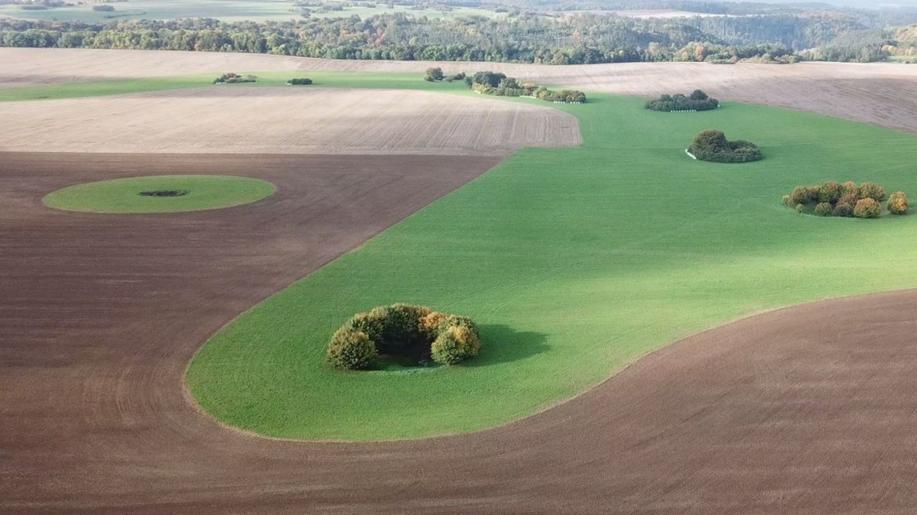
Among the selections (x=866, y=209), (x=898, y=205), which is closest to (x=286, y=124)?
(x=866, y=209)

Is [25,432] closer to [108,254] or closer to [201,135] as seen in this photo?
[108,254]

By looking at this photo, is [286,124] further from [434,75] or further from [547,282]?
[547,282]

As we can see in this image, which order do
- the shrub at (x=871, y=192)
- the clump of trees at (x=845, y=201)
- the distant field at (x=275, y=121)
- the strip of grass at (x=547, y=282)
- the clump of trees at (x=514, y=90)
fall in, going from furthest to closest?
1. the clump of trees at (x=514, y=90)
2. the distant field at (x=275, y=121)
3. the shrub at (x=871, y=192)
4. the clump of trees at (x=845, y=201)
5. the strip of grass at (x=547, y=282)

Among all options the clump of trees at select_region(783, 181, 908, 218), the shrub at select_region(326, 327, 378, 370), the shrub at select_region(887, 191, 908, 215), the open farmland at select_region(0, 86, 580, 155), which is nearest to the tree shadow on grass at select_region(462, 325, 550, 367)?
the shrub at select_region(326, 327, 378, 370)

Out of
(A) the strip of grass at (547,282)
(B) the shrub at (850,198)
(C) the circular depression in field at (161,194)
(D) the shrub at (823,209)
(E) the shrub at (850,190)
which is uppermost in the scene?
(E) the shrub at (850,190)

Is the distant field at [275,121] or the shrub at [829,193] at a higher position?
the shrub at [829,193]

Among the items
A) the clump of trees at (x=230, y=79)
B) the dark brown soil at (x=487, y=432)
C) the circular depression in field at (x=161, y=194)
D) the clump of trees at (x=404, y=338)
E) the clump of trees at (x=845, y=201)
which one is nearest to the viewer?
the dark brown soil at (x=487, y=432)

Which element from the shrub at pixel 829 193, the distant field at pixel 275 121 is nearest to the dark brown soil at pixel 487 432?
the shrub at pixel 829 193

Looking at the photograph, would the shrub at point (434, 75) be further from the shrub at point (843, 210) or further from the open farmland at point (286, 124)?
the shrub at point (843, 210)

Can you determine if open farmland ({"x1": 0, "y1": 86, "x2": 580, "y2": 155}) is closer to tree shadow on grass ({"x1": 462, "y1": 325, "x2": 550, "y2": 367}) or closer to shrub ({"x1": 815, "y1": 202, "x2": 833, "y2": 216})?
shrub ({"x1": 815, "y1": 202, "x2": 833, "y2": 216})
